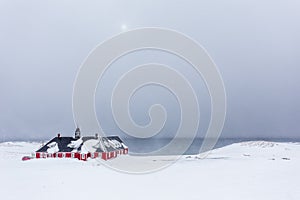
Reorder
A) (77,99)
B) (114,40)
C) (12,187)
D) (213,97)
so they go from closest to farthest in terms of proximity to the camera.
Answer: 1. (12,187)
2. (213,97)
3. (77,99)
4. (114,40)

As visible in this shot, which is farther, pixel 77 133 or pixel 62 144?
pixel 77 133

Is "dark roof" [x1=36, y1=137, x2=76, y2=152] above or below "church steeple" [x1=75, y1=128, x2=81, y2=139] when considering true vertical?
below

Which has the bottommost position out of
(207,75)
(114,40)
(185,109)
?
(185,109)

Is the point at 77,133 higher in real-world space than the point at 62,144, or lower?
higher

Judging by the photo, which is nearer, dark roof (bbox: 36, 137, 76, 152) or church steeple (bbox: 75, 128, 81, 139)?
dark roof (bbox: 36, 137, 76, 152)

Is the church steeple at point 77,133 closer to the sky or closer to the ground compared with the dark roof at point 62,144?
closer to the sky

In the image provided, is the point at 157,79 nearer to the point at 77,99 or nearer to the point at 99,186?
the point at 77,99

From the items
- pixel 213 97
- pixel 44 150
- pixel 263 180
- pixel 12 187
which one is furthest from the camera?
pixel 44 150

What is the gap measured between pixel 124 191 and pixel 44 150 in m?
26.3

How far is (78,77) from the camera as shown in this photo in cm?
2195

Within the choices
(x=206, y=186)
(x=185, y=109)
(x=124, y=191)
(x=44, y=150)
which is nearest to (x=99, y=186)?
(x=124, y=191)

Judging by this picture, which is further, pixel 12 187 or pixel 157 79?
pixel 157 79

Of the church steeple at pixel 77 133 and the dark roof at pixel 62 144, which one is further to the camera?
the church steeple at pixel 77 133

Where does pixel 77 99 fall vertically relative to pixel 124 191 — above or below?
above
